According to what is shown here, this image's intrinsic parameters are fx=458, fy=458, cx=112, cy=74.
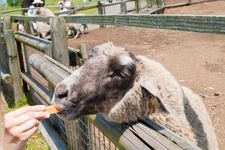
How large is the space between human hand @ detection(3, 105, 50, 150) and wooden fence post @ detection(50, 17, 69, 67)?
3.30m

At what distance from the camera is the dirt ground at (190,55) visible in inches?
283

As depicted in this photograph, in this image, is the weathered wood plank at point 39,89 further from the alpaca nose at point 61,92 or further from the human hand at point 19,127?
the human hand at point 19,127

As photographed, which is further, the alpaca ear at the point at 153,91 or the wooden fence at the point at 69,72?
the alpaca ear at the point at 153,91

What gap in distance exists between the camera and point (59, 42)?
17.5 ft

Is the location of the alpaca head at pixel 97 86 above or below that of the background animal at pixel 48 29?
above

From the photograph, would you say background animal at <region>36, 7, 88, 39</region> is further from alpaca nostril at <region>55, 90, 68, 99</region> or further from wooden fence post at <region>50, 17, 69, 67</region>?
alpaca nostril at <region>55, 90, 68, 99</region>

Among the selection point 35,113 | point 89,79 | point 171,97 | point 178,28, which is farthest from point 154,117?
point 35,113

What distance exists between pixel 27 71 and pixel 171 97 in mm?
5819

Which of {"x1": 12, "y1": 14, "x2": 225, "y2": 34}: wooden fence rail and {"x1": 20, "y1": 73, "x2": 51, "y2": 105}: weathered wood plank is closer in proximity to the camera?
{"x1": 12, "y1": 14, "x2": 225, "y2": 34}: wooden fence rail

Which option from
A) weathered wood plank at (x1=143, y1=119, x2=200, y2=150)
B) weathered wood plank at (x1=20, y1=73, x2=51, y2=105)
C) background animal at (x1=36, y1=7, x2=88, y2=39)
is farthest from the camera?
background animal at (x1=36, y1=7, x2=88, y2=39)

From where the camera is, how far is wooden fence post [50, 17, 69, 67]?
5.25m

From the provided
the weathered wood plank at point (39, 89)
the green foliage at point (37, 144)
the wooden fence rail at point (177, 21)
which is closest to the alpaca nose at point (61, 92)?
the wooden fence rail at point (177, 21)

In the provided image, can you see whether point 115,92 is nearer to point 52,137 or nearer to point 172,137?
point 172,137

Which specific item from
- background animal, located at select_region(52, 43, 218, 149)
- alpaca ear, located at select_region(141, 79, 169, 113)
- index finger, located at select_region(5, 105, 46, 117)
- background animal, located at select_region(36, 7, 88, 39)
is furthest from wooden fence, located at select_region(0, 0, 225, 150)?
background animal, located at select_region(36, 7, 88, 39)
